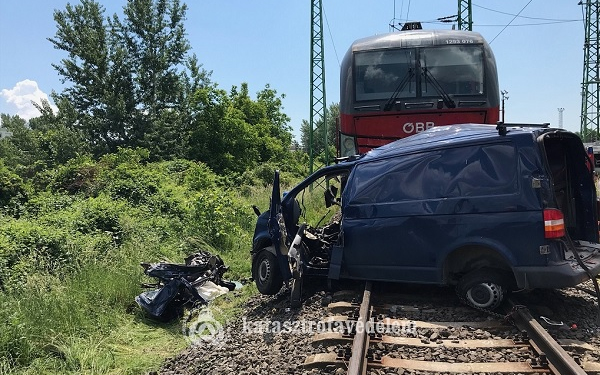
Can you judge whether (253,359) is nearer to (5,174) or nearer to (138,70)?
(5,174)

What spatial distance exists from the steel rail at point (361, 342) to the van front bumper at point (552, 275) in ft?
5.03

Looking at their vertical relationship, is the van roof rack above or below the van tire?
above

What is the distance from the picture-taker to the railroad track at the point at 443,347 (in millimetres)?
3580

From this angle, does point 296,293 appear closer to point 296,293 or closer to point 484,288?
point 296,293

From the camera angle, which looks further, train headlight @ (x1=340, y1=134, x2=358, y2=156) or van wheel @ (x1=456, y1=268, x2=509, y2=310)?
train headlight @ (x1=340, y1=134, x2=358, y2=156)

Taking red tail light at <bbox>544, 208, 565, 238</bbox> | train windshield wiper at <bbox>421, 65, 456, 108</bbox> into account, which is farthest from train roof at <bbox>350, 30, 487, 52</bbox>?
red tail light at <bbox>544, 208, 565, 238</bbox>

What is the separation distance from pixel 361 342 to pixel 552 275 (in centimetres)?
199

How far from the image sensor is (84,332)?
220 inches

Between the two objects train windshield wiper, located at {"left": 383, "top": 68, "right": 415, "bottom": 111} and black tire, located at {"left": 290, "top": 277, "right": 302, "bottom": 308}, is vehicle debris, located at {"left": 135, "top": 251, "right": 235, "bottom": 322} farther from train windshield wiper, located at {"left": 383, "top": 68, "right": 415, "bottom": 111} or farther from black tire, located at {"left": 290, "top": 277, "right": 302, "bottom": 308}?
train windshield wiper, located at {"left": 383, "top": 68, "right": 415, "bottom": 111}

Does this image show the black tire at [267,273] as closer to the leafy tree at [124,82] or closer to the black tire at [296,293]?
the black tire at [296,293]

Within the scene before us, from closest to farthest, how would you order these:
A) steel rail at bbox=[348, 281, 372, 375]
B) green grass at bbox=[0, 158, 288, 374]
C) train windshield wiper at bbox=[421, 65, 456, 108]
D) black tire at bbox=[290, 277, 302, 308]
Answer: steel rail at bbox=[348, 281, 372, 375]
green grass at bbox=[0, 158, 288, 374]
black tire at bbox=[290, 277, 302, 308]
train windshield wiper at bbox=[421, 65, 456, 108]

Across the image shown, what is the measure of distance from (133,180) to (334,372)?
13.9 metres

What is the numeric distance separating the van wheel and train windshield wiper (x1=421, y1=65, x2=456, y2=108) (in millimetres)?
4496

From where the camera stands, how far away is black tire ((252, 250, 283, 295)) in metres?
6.40
